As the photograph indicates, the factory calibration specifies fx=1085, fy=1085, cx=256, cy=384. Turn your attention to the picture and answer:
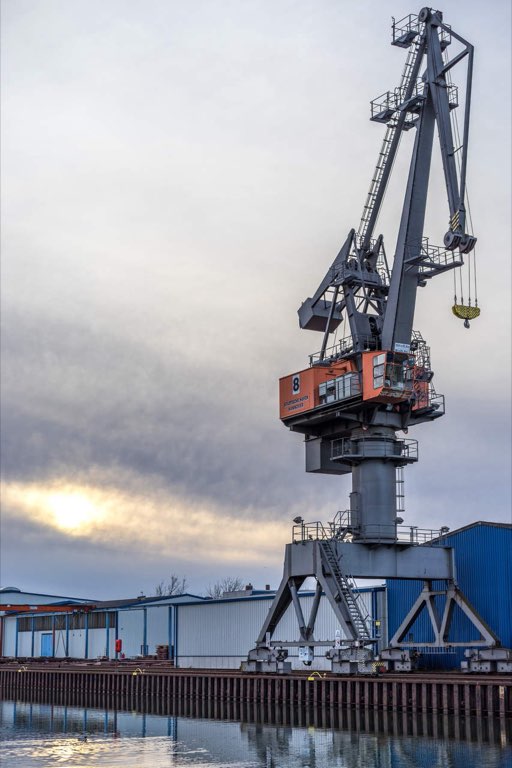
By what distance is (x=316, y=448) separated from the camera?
4609 centimetres

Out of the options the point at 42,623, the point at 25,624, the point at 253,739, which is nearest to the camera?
the point at 253,739

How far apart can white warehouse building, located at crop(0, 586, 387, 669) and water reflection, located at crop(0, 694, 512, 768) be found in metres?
5.12

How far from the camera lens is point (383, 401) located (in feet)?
140

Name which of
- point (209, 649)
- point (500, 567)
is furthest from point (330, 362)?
point (209, 649)

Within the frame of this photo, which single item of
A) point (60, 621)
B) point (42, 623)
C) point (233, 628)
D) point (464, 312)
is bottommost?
point (42, 623)

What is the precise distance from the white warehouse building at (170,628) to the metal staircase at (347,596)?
1.21 meters

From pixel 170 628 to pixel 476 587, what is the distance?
21075mm

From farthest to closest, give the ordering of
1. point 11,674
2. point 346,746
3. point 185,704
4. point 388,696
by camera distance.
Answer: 1. point 11,674
2. point 185,704
3. point 388,696
4. point 346,746

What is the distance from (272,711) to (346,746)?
35.5 ft

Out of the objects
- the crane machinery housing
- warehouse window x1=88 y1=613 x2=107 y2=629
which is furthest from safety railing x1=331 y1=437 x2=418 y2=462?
warehouse window x1=88 y1=613 x2=107 y2=629

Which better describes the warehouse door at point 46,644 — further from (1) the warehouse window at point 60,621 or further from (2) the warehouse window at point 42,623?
(1) the warehouse window at point 60,621

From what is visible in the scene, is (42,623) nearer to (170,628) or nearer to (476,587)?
(170,628)

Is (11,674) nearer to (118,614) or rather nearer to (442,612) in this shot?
(118,614)

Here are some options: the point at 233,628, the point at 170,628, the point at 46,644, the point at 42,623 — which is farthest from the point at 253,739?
the point at 42,623
